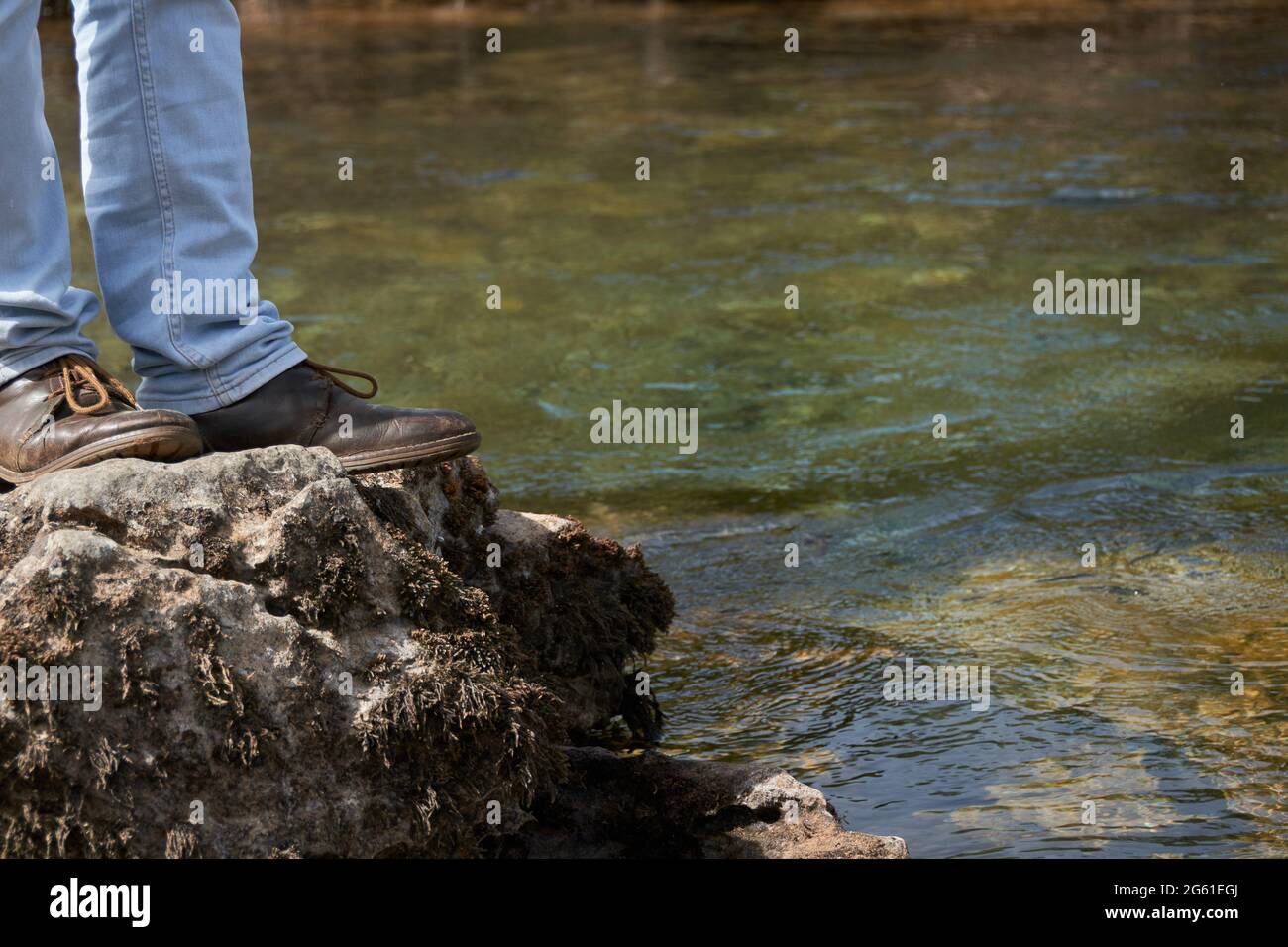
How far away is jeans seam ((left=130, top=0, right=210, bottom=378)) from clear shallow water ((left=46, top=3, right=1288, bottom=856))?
158 cm

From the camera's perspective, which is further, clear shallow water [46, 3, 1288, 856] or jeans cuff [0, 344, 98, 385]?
A: clear shallow water [46, 3, 1288, 856]

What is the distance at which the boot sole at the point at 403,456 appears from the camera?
127 inches

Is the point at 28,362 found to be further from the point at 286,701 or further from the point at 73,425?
the point at 286,701

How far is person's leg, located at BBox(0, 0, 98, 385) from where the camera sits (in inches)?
124

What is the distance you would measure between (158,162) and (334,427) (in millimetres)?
604

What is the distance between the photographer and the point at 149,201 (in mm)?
3139

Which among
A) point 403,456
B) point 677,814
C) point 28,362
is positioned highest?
point 28,362

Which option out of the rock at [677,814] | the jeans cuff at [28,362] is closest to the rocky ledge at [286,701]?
the rock at [677,814]

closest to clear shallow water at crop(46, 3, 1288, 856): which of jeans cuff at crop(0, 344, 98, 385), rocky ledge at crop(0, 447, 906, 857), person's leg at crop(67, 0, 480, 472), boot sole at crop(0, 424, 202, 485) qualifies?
rocky ledge at crop(0, 447, 906, 857)

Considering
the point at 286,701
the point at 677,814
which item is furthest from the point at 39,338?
the point at 677,814

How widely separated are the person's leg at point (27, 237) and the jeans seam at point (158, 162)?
0.22 metres

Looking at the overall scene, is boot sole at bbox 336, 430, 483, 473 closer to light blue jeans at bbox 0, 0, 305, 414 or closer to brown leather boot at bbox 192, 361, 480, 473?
brown leather boot at bbox 192, 361, 480, 473

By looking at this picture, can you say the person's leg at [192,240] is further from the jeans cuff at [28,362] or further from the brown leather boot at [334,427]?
the jeans cuff at [28,362]
